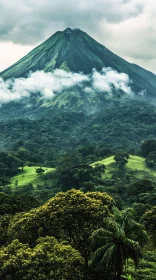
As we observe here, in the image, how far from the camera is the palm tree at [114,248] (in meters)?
17.1

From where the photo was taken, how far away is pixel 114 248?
17.2m

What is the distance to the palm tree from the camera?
17.1m

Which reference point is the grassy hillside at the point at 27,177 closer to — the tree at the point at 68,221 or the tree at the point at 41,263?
the tree at the point at 68,221

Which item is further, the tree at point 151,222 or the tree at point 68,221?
the tree at point 151,222

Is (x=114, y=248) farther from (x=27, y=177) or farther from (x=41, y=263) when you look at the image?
(x=27, y=177)

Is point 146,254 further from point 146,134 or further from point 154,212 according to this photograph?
point 146,134

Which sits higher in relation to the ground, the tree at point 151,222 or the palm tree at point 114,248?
the palm tree at point 114,248

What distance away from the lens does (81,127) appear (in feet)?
654

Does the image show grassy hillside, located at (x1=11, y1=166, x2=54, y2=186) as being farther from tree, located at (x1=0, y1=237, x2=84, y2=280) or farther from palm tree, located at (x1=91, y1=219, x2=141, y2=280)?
palm tree, located at (x1=91, y1=219, x2=141, y2=280)

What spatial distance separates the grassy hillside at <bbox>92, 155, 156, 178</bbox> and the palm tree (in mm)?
66690

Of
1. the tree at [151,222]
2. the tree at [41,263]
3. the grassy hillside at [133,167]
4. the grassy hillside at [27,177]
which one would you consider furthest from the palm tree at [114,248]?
the grassy hillside at [133,167]

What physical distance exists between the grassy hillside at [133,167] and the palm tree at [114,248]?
66.7 metres

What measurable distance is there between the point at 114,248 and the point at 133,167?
7562 centimetres

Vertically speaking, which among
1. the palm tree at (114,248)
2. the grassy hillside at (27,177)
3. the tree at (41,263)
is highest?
the palm tree at (114,248)
